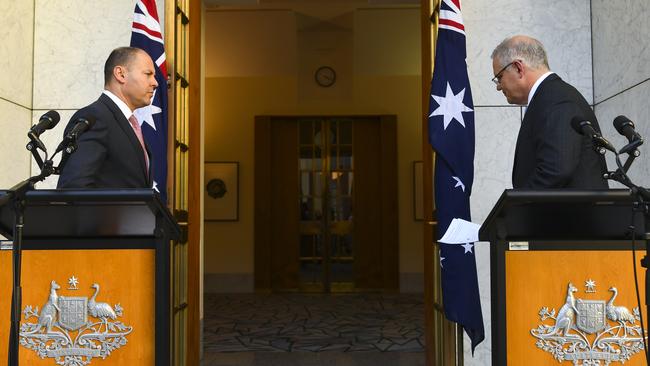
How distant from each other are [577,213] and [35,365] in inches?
67.5

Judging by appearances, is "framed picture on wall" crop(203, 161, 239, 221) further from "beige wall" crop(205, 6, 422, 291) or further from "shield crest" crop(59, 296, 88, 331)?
"shield crest" crop(59, 296, 88, 331)

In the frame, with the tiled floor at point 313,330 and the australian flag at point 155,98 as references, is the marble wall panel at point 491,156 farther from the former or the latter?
the australian flag at point 155,98

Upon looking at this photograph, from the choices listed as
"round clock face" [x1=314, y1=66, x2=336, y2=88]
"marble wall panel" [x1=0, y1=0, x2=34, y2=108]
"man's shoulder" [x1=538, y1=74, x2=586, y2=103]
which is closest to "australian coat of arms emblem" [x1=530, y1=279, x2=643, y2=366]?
"man's shoulder" [x1=538, y1=74, x2=586, y2=103]

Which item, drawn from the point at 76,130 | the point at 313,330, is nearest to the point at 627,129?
the point at 76,130

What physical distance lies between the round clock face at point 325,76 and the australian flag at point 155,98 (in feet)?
19.7

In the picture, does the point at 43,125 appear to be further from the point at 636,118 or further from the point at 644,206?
the point at 636,118

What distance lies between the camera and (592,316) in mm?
1841

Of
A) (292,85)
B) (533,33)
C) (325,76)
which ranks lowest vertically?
(533,33)

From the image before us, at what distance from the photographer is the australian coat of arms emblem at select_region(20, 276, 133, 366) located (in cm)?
181

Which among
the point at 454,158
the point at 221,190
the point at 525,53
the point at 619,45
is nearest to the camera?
the point at 525,53

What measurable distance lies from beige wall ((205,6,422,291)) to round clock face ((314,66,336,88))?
0.26 ft

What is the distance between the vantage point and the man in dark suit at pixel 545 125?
2.17m

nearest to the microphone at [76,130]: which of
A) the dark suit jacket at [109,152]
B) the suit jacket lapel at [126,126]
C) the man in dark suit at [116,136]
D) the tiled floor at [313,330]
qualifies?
the man in dark suit at [116,136]

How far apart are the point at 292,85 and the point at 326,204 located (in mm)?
1950
